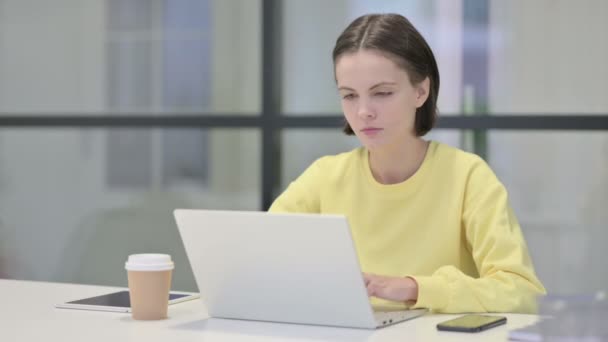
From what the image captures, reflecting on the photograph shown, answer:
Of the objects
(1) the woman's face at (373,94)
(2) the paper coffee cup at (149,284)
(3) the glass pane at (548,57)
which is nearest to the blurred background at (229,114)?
(3) the glass pane at (548,57)

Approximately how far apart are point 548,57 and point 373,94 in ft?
4.88

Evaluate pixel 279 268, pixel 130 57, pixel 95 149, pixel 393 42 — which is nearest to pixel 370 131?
pixel 393 42

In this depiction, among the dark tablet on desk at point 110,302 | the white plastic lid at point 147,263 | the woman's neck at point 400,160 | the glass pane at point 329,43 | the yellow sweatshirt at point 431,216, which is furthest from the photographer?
the glass pane at point 329,43

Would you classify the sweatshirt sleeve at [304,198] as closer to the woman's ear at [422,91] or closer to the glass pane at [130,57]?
the woman's ear at [422,91]

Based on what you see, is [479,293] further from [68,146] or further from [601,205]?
[68,146]

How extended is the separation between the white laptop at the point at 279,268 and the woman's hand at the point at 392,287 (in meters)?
0.05

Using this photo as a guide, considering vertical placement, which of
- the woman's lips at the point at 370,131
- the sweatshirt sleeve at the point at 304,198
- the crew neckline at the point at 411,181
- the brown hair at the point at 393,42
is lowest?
the sweatshirt sleeve at the point at 304,198

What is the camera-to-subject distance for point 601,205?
323 centimetres

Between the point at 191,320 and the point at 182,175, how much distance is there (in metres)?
2.15

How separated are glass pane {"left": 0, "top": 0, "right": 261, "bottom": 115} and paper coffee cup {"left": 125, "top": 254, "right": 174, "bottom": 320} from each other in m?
2.02

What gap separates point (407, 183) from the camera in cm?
202

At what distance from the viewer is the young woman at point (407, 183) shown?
191 centimetres

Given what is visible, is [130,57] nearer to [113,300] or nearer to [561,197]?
[561,197]

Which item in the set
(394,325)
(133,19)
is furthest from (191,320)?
(133,19)
